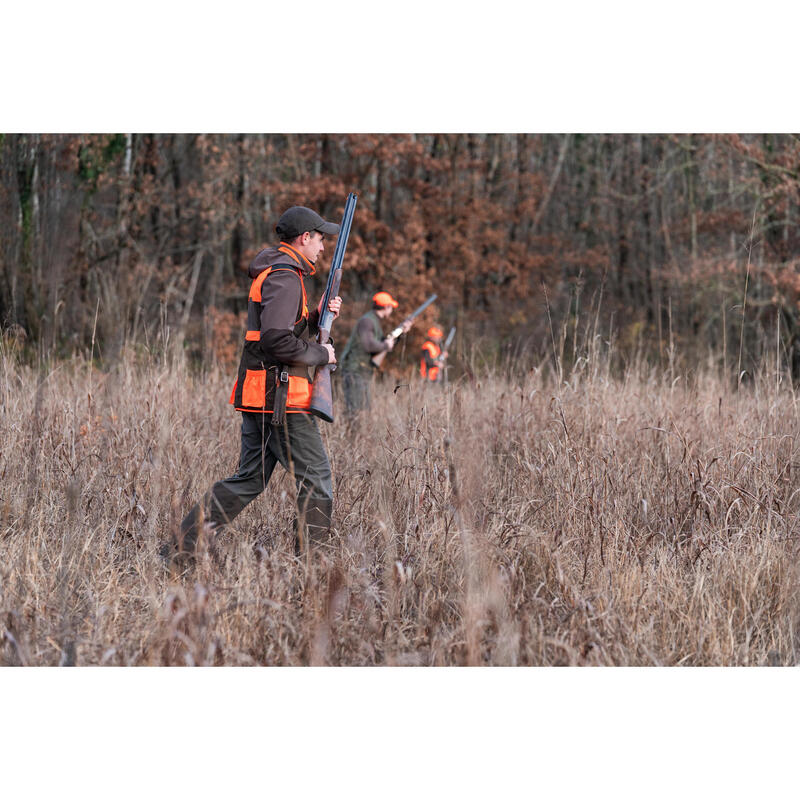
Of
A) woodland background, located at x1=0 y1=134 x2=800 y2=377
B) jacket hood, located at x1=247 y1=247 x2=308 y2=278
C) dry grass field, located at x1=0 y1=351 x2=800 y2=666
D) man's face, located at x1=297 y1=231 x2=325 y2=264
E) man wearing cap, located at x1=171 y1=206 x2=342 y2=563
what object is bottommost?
dry grass field, located at x1=0 y1=351 x2=800 y2=666

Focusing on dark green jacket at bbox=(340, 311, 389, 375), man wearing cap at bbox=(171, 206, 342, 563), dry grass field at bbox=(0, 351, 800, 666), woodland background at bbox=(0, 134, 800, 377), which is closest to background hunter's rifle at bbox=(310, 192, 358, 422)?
man wearing cap at bbox=(171, 206, 342, 563)

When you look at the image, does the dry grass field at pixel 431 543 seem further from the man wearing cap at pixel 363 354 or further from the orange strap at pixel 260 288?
the man wearing cap at pixel 363 354

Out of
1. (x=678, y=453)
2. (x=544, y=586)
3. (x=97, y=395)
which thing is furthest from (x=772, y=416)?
(x=97, y=395)

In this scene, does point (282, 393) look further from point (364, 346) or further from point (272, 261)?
point (364, 346)

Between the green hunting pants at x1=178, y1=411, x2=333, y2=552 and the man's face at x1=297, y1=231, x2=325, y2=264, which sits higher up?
the man's face at x1=297, y1=231, x2=325, y2=264

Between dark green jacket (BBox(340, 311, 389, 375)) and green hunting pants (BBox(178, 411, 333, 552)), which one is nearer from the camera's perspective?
green hunting pants (BBox(178, 411, 333, 552))

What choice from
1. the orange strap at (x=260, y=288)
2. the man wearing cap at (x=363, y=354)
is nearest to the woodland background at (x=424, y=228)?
the man wearing cap at (x=363, y=354)

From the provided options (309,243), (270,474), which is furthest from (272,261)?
(270,474)

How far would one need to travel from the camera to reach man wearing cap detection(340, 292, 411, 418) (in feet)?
25.1

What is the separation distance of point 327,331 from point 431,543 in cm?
113

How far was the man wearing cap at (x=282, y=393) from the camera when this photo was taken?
3.72 metres

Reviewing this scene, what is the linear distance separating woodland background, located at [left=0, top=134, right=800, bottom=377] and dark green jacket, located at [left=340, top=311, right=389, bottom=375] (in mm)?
4804

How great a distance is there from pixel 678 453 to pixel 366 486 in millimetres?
2065

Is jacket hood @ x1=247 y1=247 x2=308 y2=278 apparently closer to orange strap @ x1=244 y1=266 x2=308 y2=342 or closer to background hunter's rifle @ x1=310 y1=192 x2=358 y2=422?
orange strap @ x1=244 y1=266 x2=308 y2=342
